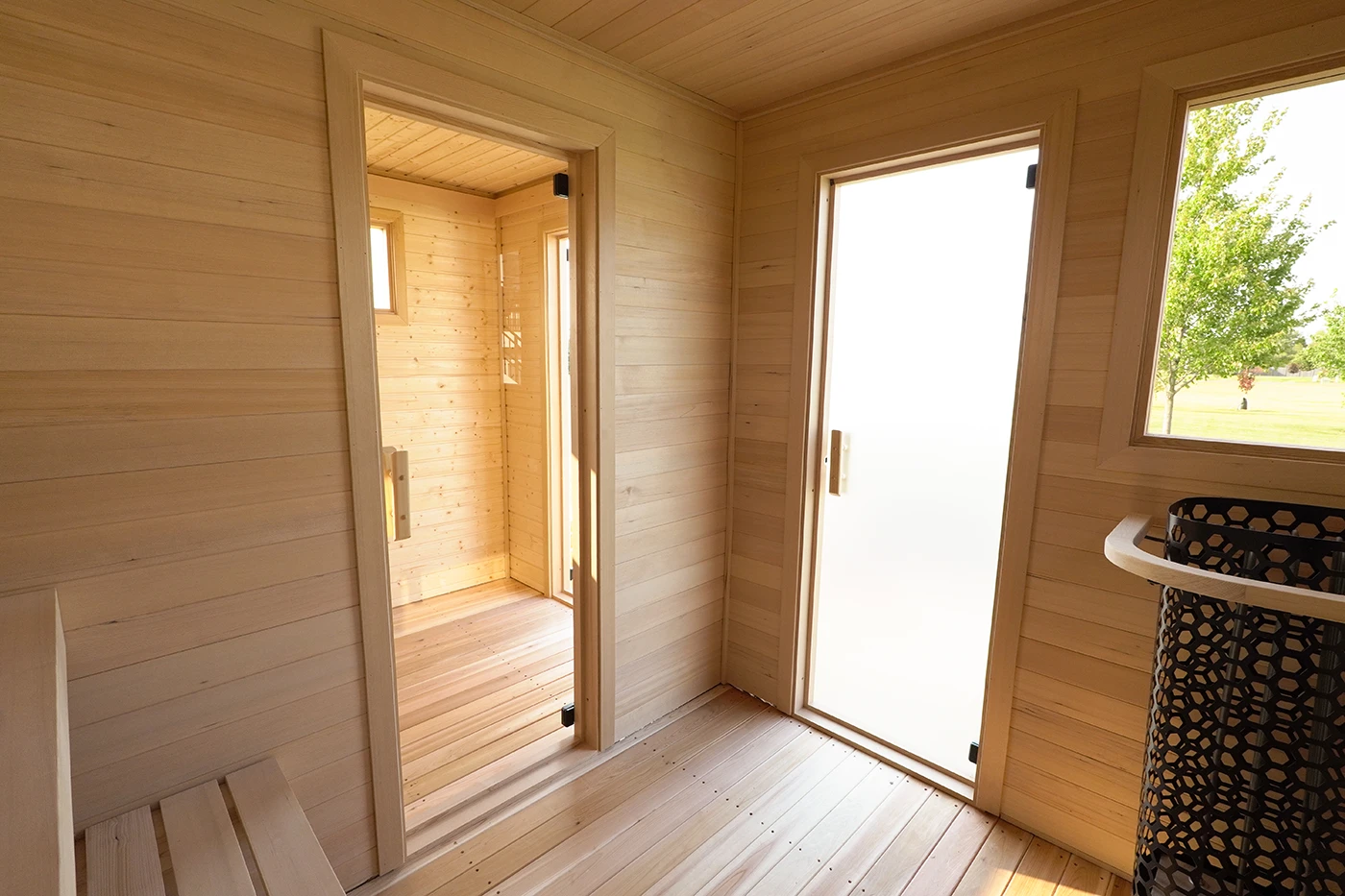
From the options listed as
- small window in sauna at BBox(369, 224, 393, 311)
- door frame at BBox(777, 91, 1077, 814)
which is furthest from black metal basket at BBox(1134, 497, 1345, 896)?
small window in sauna at BBox(369, 224, 393, 311)

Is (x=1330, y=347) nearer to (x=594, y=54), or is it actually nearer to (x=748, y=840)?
(x=748, y=840)

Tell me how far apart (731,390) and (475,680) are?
1.82 m

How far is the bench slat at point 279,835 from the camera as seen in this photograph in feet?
3.89

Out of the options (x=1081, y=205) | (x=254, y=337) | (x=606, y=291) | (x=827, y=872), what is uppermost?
(x=1081, y=205)

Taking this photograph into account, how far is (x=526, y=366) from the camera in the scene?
378cm

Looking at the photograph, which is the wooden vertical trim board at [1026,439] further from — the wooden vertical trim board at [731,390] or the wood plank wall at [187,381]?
the wood plank wall at [187,381]

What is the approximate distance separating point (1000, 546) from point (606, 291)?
1.56m

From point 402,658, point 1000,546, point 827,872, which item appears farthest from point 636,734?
point 1000,546

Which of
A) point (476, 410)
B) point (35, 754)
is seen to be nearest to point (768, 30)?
point (35, 754)

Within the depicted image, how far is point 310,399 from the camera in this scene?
1561 mm

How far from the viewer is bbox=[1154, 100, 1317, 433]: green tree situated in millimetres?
1537

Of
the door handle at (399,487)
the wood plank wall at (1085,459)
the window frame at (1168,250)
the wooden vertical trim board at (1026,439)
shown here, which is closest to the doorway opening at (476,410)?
the door handle at (399,487)

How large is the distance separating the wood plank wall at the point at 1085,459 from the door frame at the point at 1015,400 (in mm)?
35

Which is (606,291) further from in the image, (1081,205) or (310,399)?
(1081,205)
